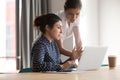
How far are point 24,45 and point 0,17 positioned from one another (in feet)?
2.37

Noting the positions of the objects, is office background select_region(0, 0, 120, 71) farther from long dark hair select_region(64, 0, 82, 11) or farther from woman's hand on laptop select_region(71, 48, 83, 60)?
woman's hand on laptop select_region(71, 48, 83, 60)

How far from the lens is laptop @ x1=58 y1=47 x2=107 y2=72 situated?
2025 mm

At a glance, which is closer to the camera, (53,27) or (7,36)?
(53,27)

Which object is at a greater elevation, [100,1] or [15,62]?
[100,1]

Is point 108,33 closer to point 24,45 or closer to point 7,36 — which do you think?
point 24,45

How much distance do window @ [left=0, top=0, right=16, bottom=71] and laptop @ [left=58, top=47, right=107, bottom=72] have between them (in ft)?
9.00

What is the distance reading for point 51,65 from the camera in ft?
6.93

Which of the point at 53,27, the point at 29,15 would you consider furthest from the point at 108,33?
the point at 53,27

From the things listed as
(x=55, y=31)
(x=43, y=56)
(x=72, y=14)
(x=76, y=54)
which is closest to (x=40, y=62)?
(x=43, y=56)

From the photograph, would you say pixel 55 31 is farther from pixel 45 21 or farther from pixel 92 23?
pixel 92 23

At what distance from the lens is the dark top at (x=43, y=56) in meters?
2.06

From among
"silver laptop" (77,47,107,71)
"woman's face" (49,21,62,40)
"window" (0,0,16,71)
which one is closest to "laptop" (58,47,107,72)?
"silver laptop" (77,47,107,71)

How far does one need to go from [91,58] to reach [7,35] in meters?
2.99

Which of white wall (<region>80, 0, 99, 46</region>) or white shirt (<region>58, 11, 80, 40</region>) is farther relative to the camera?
white wall (<region>80, 0, 99, 46</region>)
